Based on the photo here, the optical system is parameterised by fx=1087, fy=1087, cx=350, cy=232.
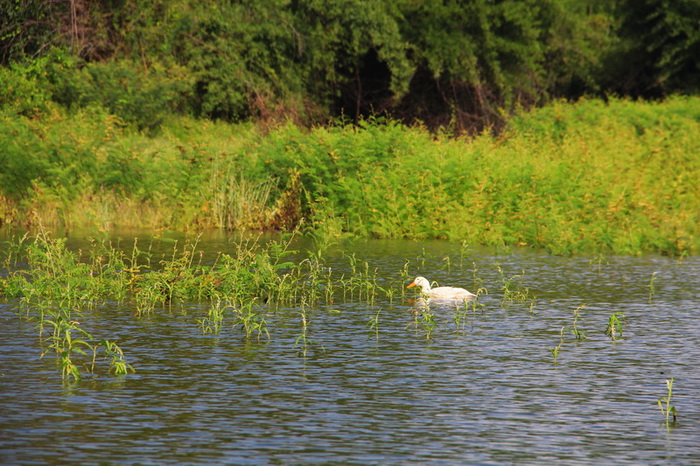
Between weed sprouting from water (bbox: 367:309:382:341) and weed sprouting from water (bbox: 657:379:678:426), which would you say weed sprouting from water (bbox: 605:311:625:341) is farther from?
weed sprouting from water (bbox: 657:379:678:426)

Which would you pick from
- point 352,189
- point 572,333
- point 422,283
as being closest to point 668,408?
point 572,333

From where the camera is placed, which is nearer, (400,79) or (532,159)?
(532,159)

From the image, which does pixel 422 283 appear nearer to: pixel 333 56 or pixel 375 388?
pixel 375 388

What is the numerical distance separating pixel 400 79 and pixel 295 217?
1875 cm

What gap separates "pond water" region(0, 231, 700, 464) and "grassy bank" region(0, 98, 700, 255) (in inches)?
191

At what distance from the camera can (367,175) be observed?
18.9 metres

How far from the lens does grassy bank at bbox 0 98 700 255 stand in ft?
56.6

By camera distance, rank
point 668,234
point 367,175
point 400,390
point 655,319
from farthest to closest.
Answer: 1. point 367,175
2. point 668,234
3. point 655,319
4. point 400,390

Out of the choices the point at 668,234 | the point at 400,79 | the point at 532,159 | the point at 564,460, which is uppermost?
the point at 400,79

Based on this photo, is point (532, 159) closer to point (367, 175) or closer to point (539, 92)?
point (367, 175)

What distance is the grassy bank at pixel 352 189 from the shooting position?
56.6 ft

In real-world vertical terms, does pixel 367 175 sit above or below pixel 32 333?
above

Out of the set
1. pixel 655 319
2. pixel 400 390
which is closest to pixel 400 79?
pixel 655 319

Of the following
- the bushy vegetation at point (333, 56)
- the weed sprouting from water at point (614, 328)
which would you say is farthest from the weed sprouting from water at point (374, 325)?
the bushy vegetation at point (333, 56)
